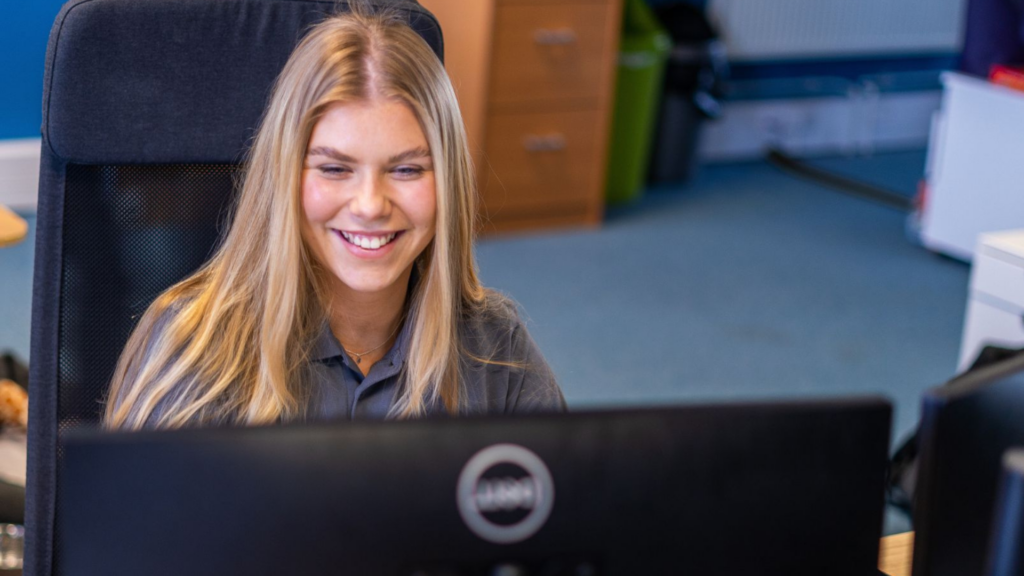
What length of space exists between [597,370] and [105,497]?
266 centimetres

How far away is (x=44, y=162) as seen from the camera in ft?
3.86

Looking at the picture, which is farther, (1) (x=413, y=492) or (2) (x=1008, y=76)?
(2) (x=1008, y=76)

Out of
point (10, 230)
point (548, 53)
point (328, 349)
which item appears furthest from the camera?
point (548, 53)

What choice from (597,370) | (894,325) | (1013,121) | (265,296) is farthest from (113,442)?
(1013,121)

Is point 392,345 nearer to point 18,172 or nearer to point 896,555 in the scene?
point 896,555

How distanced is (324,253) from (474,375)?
23 centimetres

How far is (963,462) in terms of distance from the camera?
690mm

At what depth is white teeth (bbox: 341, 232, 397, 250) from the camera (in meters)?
1.18

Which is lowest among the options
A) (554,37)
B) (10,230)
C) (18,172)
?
(18,172)

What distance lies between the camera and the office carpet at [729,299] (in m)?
3.21

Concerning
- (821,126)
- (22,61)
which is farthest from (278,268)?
(821,126)

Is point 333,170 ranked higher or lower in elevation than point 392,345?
higher

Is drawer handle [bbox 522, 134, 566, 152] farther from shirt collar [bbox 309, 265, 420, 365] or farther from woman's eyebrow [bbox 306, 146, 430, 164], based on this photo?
woman's eyebrow [bbox 306, 146, 430, 164]

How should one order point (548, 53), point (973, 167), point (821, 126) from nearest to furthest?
1. point (973, 167)
2. point (548, 53)
3. point (821, 126)
